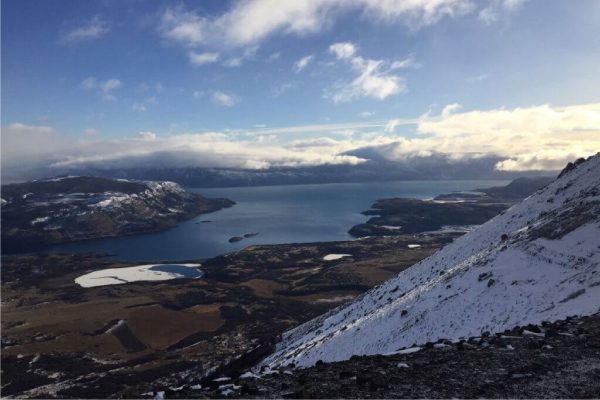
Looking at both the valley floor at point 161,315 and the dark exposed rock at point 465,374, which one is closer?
the dark exposed rock at point 465,374

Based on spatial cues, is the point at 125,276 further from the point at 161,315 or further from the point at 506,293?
the point at 506,293

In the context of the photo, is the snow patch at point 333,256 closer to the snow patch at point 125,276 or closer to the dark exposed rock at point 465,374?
the snow patch at point 125,276

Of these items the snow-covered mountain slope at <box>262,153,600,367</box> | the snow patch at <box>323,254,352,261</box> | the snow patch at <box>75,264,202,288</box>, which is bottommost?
the snow patch at <box>75,264,202,288</box>

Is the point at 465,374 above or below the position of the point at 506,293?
above

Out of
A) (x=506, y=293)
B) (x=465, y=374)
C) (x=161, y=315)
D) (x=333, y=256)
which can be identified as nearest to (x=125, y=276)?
(x=161, y=315)

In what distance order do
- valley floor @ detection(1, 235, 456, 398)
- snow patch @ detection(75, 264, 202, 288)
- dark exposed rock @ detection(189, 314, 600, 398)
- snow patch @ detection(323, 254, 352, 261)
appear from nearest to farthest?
dark exposed rock @ detection(189, 314, 600, 398)
valley floor @ detection(1, 235, 456, 398)
snow patch @ detection(75, 264, 202, 288)
snow patch @ detection(323, 254, 352, 261)

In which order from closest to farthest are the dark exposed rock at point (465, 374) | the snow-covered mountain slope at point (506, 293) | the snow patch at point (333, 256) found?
the dark exposed rock at point (465, 374), the snow-covered mountain slope at point (506, 293), the snow patch at point (333, 256)

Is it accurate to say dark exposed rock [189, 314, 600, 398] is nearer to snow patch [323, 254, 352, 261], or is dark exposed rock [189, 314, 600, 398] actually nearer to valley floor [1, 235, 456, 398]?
valley floor [1, 235, 456, 398]

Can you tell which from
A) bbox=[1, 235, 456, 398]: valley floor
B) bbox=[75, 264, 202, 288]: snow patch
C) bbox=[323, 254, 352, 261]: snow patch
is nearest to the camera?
bbox=[1, 235, 456, 398]: valley floor

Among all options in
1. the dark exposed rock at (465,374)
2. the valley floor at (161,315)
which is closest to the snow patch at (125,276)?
the valley floor at (161,315)

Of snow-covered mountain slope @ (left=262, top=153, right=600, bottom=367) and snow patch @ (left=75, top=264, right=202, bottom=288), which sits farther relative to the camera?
snow patch @ (left=75, top=264, right=202, bottom=288)

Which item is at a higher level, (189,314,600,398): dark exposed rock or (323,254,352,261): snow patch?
(189,314,600,398): dark exposed rock

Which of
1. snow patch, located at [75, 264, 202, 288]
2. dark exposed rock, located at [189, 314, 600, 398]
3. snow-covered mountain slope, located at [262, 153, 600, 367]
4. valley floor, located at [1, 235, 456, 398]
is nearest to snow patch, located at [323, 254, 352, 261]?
valley floor, located at [1, 235, 456, 398]
